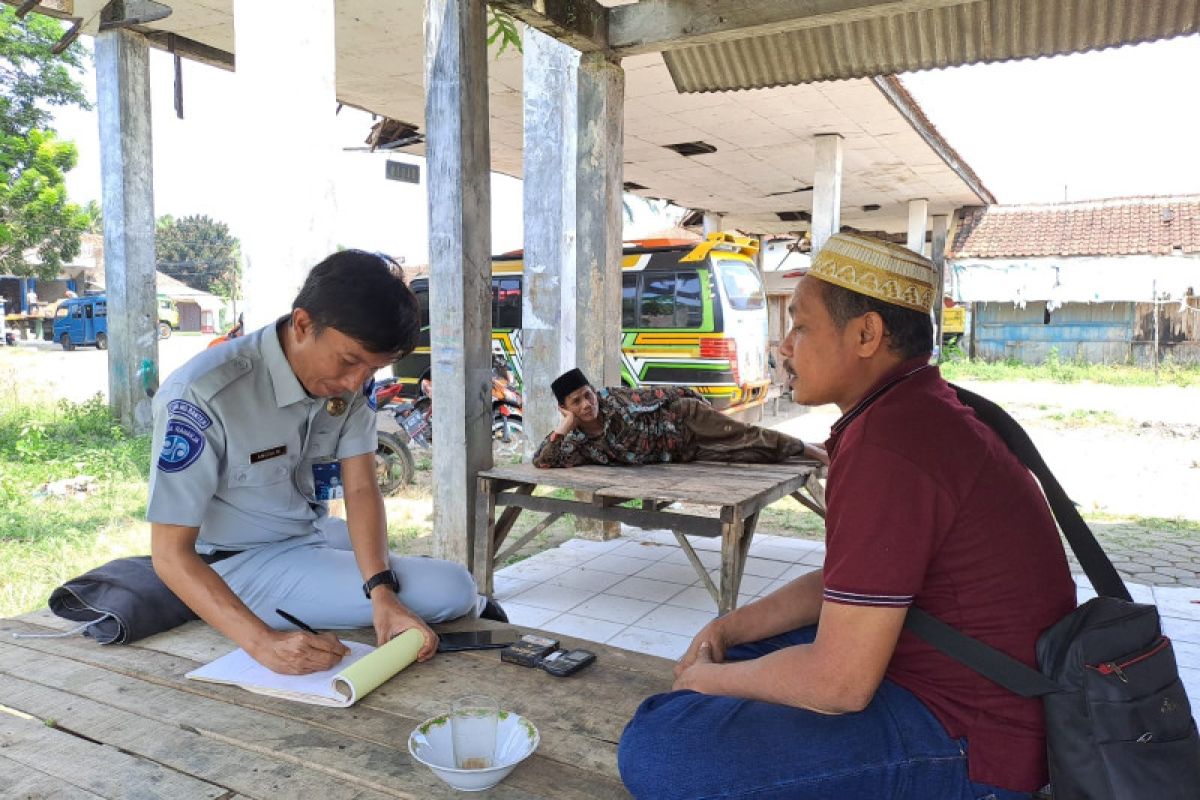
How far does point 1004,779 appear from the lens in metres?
1.43

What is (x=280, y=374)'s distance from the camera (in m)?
2.23

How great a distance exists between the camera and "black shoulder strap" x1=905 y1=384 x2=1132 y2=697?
1.39 metres

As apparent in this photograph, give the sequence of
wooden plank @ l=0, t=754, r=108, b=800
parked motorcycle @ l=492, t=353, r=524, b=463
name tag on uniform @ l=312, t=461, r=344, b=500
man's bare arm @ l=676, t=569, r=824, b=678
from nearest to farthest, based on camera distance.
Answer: wooden plank @ l=0, t=754, r=108, b=800, man's bare arm @ l=676, t=569, r=824, b=678, name tag on uniform @ l=312, t=461, r=344, b=500, parked motorcycle @ l=492, t=353, r=524, b=463

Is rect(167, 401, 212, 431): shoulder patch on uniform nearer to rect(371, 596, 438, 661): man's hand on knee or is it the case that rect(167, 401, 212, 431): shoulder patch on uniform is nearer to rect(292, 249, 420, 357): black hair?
rect(292, 249, 420, 357): black hair

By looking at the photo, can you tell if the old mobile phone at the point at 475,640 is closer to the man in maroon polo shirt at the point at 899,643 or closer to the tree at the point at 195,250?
the man in maroon polo shirt at the point at 899,643

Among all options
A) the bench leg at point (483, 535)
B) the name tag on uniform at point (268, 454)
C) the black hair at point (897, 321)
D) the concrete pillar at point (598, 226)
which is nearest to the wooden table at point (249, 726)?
the name tag on uniform at point (268, 454)

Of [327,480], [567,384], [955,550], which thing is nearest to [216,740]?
[327,480]

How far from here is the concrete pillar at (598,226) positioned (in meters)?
5.12

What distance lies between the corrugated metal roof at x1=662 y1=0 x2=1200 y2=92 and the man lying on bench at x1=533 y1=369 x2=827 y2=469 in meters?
2.03

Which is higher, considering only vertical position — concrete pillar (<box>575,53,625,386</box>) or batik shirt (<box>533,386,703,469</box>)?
concrete pillar (<box>575,53,625,386</box>)

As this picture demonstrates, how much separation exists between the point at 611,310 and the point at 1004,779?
13.7ft

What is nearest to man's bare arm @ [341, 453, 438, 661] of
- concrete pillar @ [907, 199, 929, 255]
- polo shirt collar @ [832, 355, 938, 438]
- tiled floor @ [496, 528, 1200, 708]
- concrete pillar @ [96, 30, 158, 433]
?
polo shirt collar @ [832, 355, 938, 438]

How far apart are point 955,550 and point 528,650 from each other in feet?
3.64

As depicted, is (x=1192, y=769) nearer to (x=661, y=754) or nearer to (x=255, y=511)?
(x=661, y=754)
